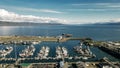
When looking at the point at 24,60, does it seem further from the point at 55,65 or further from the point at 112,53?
the point at 112,53

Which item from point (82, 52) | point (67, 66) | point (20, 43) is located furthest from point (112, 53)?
point (20, 43)

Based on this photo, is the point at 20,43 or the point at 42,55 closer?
the point at 42,55

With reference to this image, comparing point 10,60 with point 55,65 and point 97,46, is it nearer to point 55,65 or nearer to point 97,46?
point 55,65

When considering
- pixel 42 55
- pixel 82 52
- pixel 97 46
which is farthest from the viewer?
pixel 97 46

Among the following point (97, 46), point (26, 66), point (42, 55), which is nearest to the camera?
point (26, 66)

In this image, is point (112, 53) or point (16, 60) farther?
point (112, 53)

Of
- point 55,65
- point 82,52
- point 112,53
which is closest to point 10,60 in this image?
point 55,65

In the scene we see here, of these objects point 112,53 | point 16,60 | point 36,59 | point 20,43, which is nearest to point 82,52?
point 112,53

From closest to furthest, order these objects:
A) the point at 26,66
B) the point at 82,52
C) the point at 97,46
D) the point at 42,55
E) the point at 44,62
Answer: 1. the point at 26,66
2. the point at 44,62
3. the point at 42,55
4. the point at 82,52
5. the point at 97,46

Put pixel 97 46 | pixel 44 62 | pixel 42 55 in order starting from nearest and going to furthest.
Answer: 1. pixel 44 62
2. pixel 42 55
3. pixel 97 46
